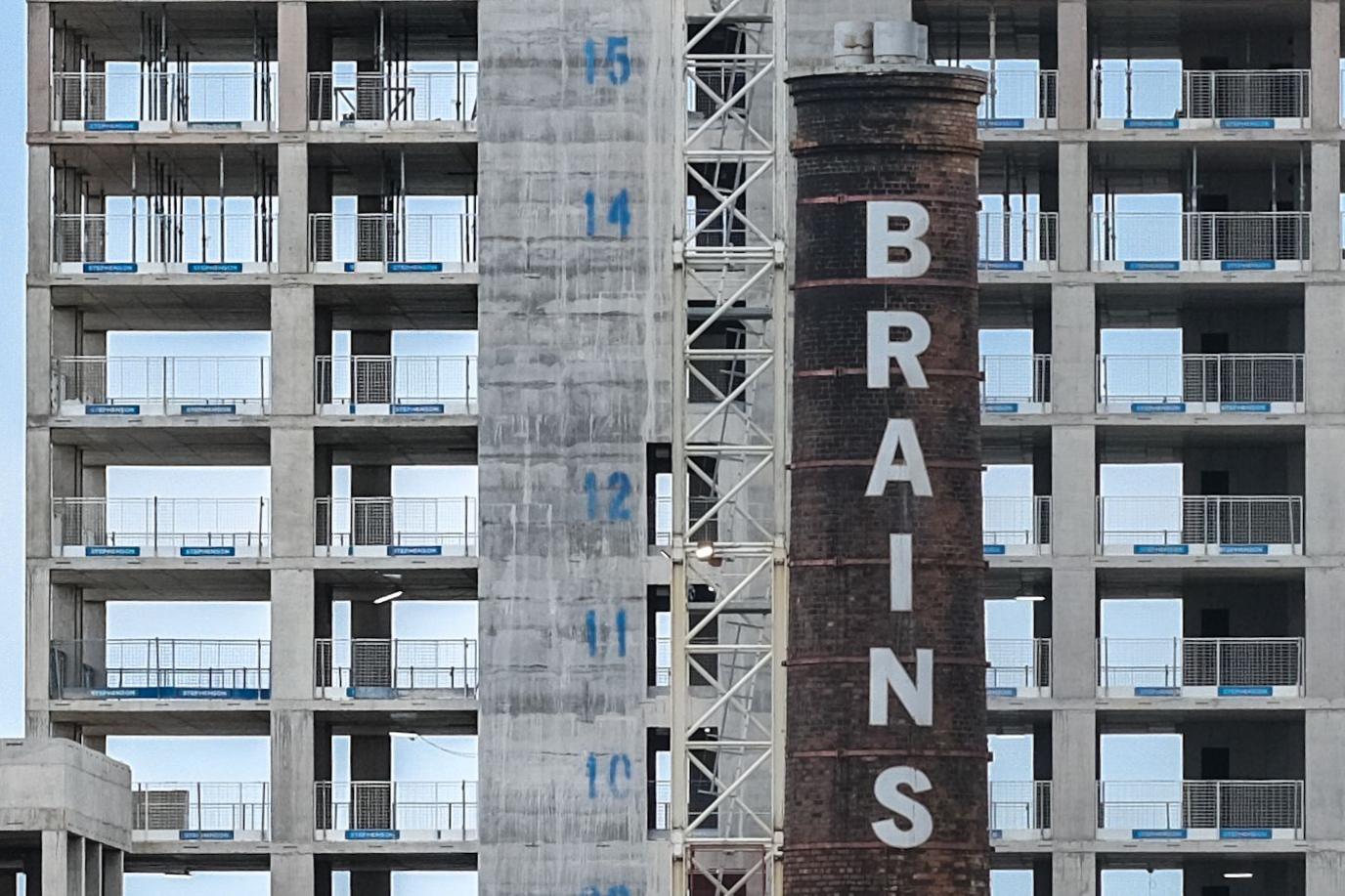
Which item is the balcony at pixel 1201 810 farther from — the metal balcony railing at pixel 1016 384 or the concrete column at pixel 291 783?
the concrete column at pixel 291 783

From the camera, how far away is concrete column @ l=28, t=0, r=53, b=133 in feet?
327

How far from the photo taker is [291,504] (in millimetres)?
98312

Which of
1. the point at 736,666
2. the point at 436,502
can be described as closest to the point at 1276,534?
the point at 736,666

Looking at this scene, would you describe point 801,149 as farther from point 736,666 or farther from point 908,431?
point 736,666

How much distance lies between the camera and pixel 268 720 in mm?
98250

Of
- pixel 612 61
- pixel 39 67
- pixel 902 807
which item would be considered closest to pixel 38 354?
pixel 39 67

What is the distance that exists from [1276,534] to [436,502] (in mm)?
19424

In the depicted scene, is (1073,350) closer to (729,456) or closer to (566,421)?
(729,456)

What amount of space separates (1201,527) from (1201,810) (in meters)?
7.23

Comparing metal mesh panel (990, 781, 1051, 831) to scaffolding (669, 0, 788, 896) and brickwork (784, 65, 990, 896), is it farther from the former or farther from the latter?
brickwork (784, 65, 990, 896)

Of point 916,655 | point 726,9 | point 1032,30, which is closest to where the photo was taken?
point 916,655

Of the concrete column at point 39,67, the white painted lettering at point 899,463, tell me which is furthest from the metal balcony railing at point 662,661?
the concrete column at point 39,67

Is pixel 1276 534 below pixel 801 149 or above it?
below

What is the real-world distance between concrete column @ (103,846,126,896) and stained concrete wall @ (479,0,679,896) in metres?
8.10
